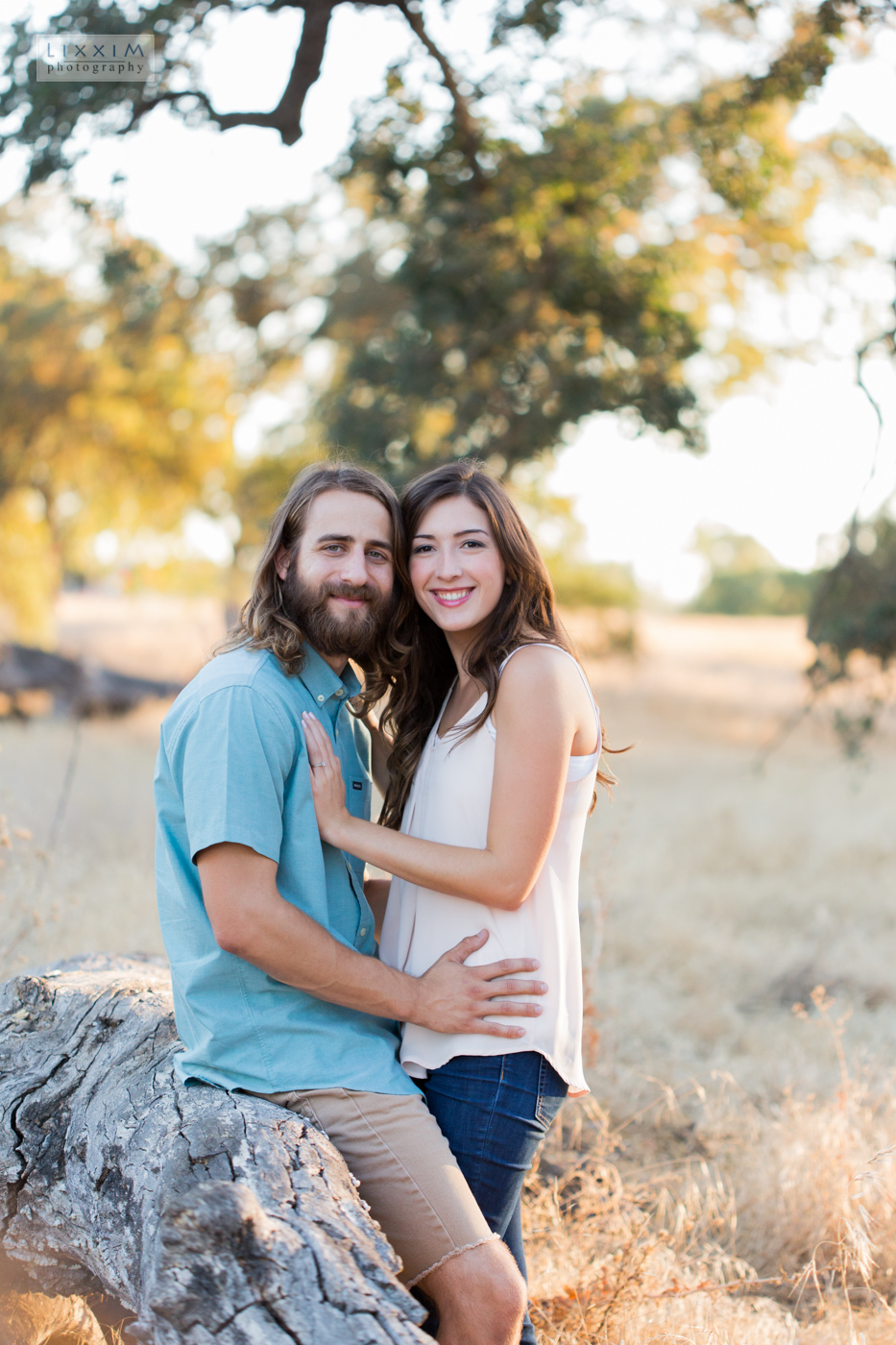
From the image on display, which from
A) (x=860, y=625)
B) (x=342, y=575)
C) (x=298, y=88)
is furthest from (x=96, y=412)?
(x=342, y=575)

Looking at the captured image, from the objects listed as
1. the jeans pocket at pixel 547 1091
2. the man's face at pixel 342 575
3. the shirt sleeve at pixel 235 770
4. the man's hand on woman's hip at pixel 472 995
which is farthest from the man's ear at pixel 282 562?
the jeans pocket at pixel 547 1091

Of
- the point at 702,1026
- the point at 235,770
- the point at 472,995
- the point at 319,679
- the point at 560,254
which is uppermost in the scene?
the point at 560,254

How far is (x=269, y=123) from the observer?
15.0 feet

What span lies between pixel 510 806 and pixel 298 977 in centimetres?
62

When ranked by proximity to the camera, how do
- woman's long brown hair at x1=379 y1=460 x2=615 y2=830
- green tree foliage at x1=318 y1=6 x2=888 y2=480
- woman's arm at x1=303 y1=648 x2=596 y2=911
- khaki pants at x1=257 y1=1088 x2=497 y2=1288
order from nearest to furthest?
1. khaki pants at x1=257 y1=1088 x2=497 y2=1288
2. woman's arm at x1=303 y1=648 x2=596 y2=911
3. woman's long brown hair at x1=379 y1=460 x2=615 y2=830
4. green tree foliage at x1=318 y1=6 x2=888 y2=480

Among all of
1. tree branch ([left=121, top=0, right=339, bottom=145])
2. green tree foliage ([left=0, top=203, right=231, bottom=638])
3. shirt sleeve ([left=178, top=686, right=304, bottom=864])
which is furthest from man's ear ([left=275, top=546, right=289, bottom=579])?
green tree foliage ([left=0, top=203, right=231, bottom=638])

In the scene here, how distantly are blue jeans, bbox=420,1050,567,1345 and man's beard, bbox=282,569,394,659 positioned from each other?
108 centimetres

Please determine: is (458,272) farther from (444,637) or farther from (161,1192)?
(161,1192)

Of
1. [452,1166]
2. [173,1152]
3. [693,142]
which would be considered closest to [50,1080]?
[173,1152]

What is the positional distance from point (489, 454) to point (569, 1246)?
6.75 meters

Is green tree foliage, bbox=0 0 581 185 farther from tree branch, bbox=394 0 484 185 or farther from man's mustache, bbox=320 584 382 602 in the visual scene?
man's mustache, bbox=320 584 382 602

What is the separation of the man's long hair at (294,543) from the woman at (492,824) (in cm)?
14

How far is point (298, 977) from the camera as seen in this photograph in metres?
2.20

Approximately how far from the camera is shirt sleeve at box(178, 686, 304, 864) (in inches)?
84.6
